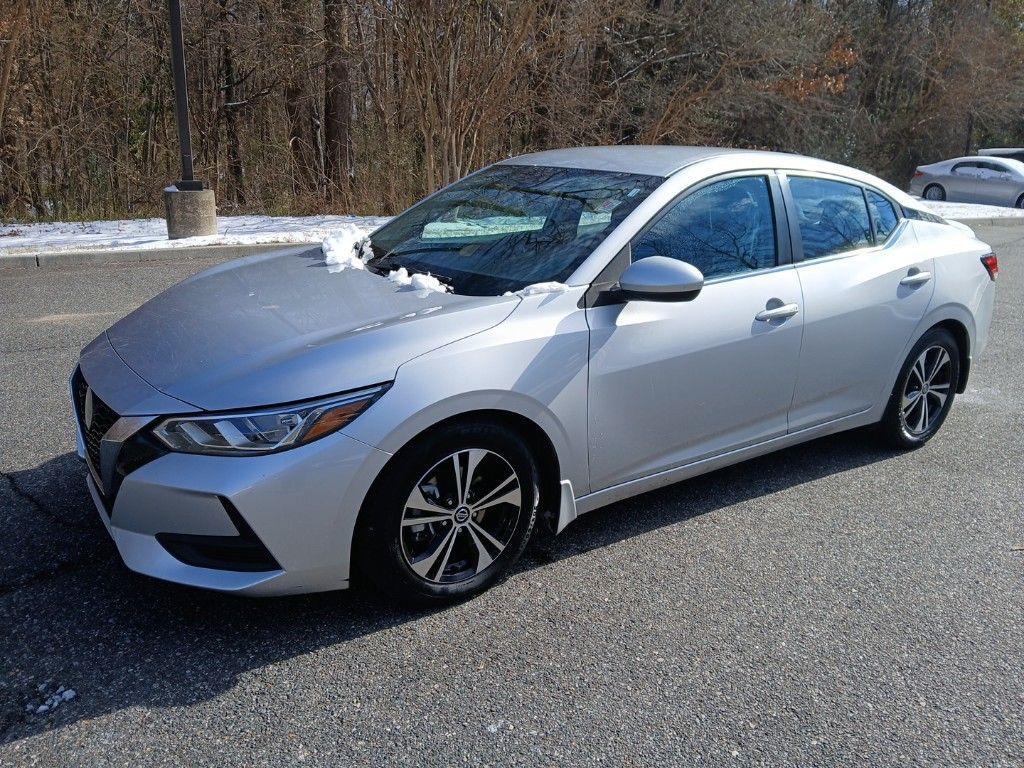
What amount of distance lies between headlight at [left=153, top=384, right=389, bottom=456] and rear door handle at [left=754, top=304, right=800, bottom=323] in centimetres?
195

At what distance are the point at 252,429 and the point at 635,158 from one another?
7.66ft

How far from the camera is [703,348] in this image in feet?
12.7

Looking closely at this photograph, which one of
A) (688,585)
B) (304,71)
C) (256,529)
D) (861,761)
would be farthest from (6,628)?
(304,71)

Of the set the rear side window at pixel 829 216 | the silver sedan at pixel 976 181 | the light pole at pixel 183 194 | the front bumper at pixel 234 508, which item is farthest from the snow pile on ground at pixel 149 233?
the silver sedan at pixel 976 181

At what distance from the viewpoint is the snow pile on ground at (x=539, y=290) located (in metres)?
3.57

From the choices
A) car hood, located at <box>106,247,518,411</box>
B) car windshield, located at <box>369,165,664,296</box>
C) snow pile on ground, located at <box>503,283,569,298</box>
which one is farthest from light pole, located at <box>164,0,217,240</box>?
snow pile on ground, located at <box>503,283,569,298</box>

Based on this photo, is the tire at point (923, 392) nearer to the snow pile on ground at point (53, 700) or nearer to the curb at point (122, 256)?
the snow pile on ground at point (53, 700)

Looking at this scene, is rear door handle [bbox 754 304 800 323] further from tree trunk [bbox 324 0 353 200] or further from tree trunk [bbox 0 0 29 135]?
tree trunk [bbox 324 0 353 200]

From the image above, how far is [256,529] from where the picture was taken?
291 centimetres

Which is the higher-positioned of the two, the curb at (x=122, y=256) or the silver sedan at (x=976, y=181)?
the curb at (x=122, y=256)

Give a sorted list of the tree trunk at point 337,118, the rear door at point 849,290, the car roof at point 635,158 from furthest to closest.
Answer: the tree trunk at point 337,118 → the rear door at point 849,290 → the car roof at point 635,158

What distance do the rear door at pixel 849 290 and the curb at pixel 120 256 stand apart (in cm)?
672

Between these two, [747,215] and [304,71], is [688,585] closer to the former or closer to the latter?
[747,215]

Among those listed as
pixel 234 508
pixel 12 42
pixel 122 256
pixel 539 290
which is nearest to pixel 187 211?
pixel 122 256
